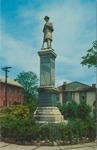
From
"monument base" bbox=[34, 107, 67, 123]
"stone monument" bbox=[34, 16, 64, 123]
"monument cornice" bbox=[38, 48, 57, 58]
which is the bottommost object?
"monument base" bbox=[34, 107, 67, 123]

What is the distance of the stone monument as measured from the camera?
13.8 m

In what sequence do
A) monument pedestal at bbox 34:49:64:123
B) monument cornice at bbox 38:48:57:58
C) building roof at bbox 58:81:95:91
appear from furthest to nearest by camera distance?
1. building roof at bbox 58:81:95:91
2. monument cornice at bbox 38:48:57:58
3. monument pedestal at bbox 34:49:64:123

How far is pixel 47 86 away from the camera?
1460 cm

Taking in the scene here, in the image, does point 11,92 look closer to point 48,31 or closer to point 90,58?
point 90,58

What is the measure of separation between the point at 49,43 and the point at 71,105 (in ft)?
20.0

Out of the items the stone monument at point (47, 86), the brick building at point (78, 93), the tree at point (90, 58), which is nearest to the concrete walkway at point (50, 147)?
the stone monument at point (47, 86)

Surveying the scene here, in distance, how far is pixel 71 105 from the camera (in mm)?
20078

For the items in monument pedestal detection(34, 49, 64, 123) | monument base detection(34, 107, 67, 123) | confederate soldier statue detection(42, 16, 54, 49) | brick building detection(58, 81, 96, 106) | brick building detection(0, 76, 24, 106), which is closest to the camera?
monument base detection(34, 107, 67, 123)

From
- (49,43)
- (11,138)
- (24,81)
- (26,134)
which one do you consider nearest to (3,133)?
(11,138)

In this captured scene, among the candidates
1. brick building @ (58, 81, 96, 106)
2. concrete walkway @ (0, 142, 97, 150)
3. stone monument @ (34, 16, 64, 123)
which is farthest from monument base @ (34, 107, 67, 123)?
brick building @ (58, 81, 96, 106)

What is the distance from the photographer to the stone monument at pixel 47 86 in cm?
1385

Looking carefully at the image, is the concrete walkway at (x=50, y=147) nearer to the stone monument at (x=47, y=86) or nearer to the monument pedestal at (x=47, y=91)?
the monument pedestal at (x=47, y=91)

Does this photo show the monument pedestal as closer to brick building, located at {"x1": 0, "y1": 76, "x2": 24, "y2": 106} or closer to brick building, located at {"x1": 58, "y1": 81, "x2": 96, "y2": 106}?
brick building, located at {"x1": 58, "y1": 81, "x2": 96, "y2": 106}

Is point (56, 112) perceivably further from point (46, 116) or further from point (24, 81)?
point (24, 81)
